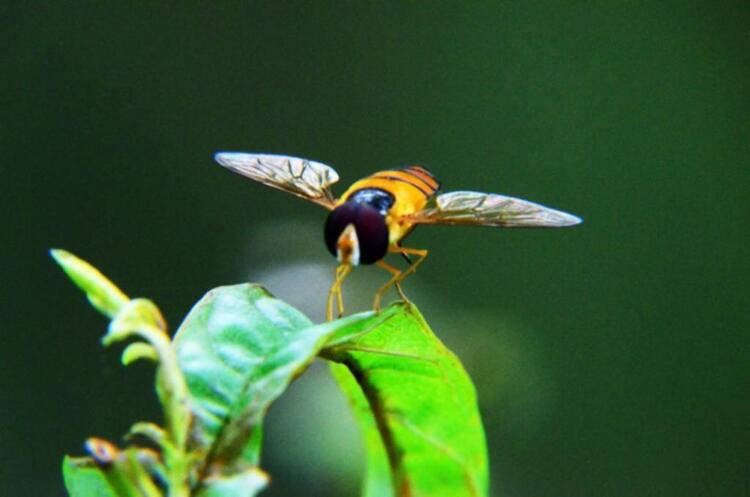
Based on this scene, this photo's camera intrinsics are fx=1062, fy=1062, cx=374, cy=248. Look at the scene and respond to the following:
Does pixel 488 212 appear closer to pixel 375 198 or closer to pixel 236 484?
pixel 375 198

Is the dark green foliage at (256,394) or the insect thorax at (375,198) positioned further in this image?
the insect thorax at (375,198)

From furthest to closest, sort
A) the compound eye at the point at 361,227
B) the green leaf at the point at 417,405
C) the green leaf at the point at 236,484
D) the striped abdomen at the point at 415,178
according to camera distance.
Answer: the striped abdomen at the point at 415,178
the compound eye at the point at 361,227
the green leaf at the point at 417,405
the green leaf at the point at 236,484

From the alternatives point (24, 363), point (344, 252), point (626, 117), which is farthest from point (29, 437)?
point (344, 252)

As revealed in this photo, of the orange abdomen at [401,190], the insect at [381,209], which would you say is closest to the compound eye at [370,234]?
the insect at [381,209]

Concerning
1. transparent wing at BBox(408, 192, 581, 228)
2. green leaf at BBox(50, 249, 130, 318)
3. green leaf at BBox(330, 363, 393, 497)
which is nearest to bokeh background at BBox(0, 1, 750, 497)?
transparent wing at BBox(408, 192, 581, 228)

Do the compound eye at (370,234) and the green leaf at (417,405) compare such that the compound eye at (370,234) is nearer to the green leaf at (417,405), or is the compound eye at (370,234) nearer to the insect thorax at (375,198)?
the insect thorax at (375,198)

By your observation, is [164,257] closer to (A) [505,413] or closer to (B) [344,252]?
(A) [505,413]

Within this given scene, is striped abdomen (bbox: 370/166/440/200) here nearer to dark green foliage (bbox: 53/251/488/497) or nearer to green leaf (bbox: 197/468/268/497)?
dark green foliage (bbox: 53/251/488/497)

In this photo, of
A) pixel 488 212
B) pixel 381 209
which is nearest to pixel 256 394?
pixel 381 209
